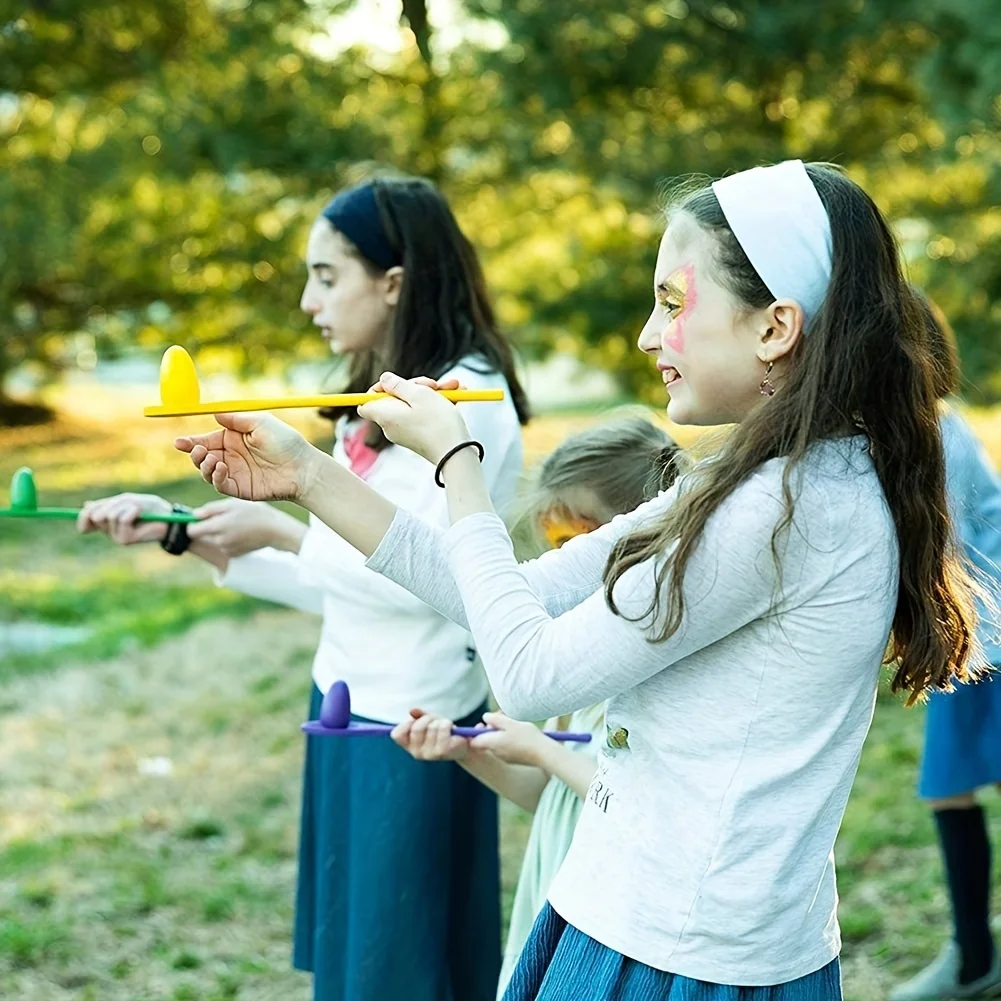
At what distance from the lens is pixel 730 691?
1.23 meters

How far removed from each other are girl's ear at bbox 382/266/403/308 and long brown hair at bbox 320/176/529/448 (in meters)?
0.01

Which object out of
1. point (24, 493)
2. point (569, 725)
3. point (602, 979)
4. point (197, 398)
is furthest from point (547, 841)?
point (24, 493)

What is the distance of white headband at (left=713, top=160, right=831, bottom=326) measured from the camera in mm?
1223

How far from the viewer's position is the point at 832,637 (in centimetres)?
121

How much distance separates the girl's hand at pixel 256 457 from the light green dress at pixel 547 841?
24.5 inches

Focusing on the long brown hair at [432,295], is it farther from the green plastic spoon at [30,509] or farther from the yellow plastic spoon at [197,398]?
the yellow plastic spoon at [197,398]

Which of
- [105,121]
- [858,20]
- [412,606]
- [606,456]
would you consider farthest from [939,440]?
[105,121]

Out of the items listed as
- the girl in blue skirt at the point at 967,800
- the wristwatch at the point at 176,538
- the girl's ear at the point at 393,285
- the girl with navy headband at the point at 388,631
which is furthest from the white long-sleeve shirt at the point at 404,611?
the girl in blue skirt at the point at 967,800

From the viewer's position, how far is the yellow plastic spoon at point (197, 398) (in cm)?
129

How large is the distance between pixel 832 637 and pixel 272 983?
204 cm

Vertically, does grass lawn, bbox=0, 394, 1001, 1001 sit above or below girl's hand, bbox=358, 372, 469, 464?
below

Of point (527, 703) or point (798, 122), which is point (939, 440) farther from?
point (798, 122)

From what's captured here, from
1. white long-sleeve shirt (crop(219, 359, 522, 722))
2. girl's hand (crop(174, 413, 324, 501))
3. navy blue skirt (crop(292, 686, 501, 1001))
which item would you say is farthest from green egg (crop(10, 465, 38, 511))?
girl's hand (crop(174, 413, 324, 501))

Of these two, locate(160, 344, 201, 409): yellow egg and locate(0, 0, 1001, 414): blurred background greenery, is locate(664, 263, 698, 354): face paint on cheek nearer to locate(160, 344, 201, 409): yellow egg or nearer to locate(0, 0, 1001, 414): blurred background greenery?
locate(160, 344, 201, 409): yellow egg
